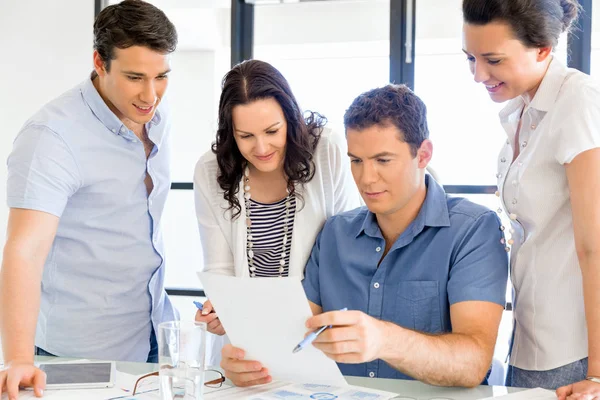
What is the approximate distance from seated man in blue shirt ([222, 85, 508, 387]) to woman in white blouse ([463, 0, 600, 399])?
0.10 meters

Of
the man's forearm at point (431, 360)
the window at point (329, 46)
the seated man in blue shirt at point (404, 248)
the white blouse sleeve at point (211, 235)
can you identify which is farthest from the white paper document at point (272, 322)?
the window at point (329, 46)

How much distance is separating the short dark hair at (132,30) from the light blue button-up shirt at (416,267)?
68 centimetres

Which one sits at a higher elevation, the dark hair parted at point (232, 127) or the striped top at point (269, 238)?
the dark hair parted at point (232, 127)

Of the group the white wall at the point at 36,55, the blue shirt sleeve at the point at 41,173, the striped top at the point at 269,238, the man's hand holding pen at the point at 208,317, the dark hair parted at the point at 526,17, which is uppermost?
the white wall at the point at 36,55

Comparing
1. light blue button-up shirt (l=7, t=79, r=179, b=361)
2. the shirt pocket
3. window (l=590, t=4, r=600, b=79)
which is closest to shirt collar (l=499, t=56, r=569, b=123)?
the shirt pocket

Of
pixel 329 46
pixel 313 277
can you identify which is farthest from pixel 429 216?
pixel 329 46

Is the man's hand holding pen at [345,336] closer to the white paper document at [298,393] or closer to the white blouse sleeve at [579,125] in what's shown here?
the white paper document at [298,393]

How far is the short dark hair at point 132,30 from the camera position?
73.4 inches

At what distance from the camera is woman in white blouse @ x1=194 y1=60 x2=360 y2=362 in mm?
1904

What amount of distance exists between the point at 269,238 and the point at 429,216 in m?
0.46

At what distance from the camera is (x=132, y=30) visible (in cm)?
186

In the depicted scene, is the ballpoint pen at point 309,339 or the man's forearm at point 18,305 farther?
the man's forearm at point 18,305

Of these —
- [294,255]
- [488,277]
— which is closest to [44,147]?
[294,255]

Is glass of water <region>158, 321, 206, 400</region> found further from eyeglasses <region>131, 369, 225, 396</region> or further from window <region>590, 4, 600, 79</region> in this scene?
window <region>590, 4, 600, 79</region>
